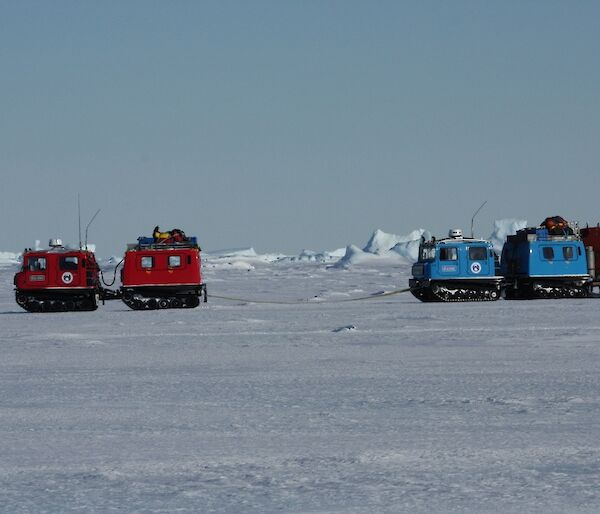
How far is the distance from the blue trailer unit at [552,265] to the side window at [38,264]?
46.5ft

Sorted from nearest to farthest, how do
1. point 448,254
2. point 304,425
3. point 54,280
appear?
point 304,425 → point 54,280 → point 448,254

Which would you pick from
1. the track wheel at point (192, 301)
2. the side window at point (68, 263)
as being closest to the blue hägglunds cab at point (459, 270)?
the track wheel at point (192, 301)

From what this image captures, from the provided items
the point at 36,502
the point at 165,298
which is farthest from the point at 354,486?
the point at 165,298

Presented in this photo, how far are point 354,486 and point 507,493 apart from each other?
90 centimetres

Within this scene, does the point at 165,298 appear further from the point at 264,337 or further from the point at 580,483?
the point at 580,483

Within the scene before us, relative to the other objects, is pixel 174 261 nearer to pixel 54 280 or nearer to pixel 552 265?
pixel 54 280

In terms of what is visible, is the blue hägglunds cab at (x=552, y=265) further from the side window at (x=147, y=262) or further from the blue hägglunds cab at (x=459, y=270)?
the side window at (x=147, y=262)

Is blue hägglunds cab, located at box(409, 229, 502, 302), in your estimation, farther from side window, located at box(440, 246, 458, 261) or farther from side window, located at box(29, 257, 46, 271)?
side window, located at box(29, 257, 46, 271)

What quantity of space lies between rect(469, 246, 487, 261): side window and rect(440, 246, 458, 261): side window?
1.62ft

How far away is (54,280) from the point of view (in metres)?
28.4

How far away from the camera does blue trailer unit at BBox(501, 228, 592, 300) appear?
31.7 metres

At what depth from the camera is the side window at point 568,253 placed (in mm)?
31812

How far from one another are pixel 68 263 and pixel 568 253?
50.0 feet

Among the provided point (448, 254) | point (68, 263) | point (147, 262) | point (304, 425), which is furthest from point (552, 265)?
point (304, 425)
